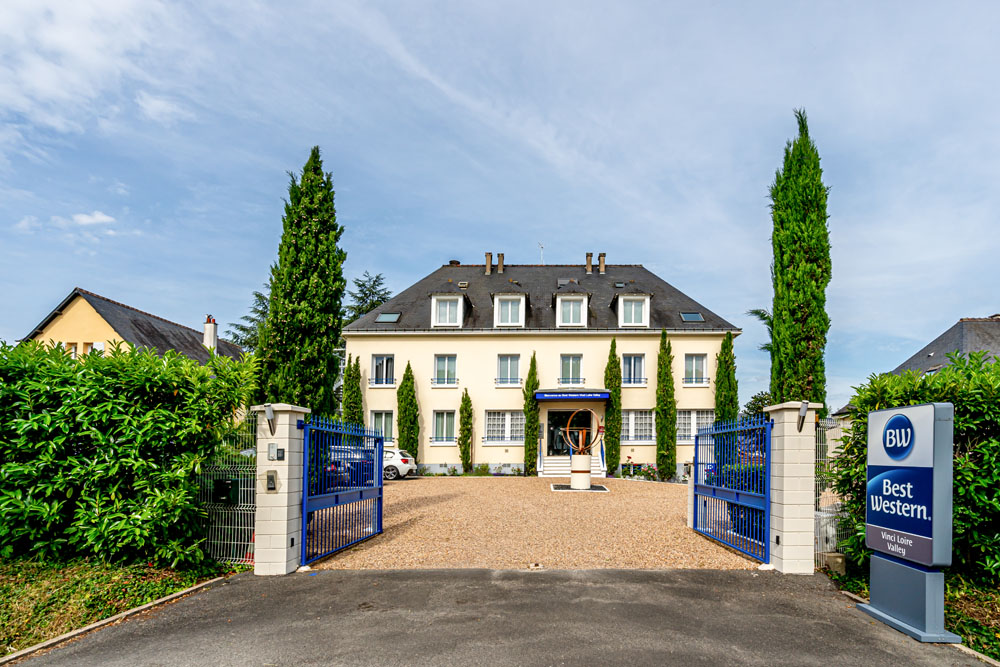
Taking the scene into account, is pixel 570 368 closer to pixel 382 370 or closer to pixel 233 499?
pixel 382 370

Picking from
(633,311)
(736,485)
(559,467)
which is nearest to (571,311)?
(633,311)

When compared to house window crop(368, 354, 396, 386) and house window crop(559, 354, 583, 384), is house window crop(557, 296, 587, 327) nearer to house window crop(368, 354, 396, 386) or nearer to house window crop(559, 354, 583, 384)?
house window crop(559, 354, 583, 384)

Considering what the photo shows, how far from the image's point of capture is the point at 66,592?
22.0ft

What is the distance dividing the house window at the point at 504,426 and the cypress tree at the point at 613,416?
142 inches

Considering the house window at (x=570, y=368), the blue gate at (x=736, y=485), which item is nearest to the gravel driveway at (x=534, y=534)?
the blue gate at (x=736, y=485)

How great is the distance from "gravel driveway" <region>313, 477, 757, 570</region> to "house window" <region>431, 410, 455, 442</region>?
8.20m

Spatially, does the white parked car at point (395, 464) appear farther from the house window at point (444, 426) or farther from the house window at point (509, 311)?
the house window at point (509, 311)

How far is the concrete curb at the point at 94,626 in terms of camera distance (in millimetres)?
5570

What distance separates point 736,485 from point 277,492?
6867 mm

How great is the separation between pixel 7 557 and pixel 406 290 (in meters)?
23.2

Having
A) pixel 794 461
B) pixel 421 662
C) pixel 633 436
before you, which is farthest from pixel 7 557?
pixel 633 436

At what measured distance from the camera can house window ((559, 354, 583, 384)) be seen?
26.8 metres

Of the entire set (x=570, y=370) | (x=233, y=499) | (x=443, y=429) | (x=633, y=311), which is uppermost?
(x=633, y=311)

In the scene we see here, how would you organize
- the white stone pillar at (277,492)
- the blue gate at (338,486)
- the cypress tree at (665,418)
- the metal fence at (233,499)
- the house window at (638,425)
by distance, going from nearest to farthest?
the white stone pillar at (277,492)
the metal fence at (233,499)
the blue gate at (338,486)
the cypress tree at (665,418)
the house window at (638,425)
